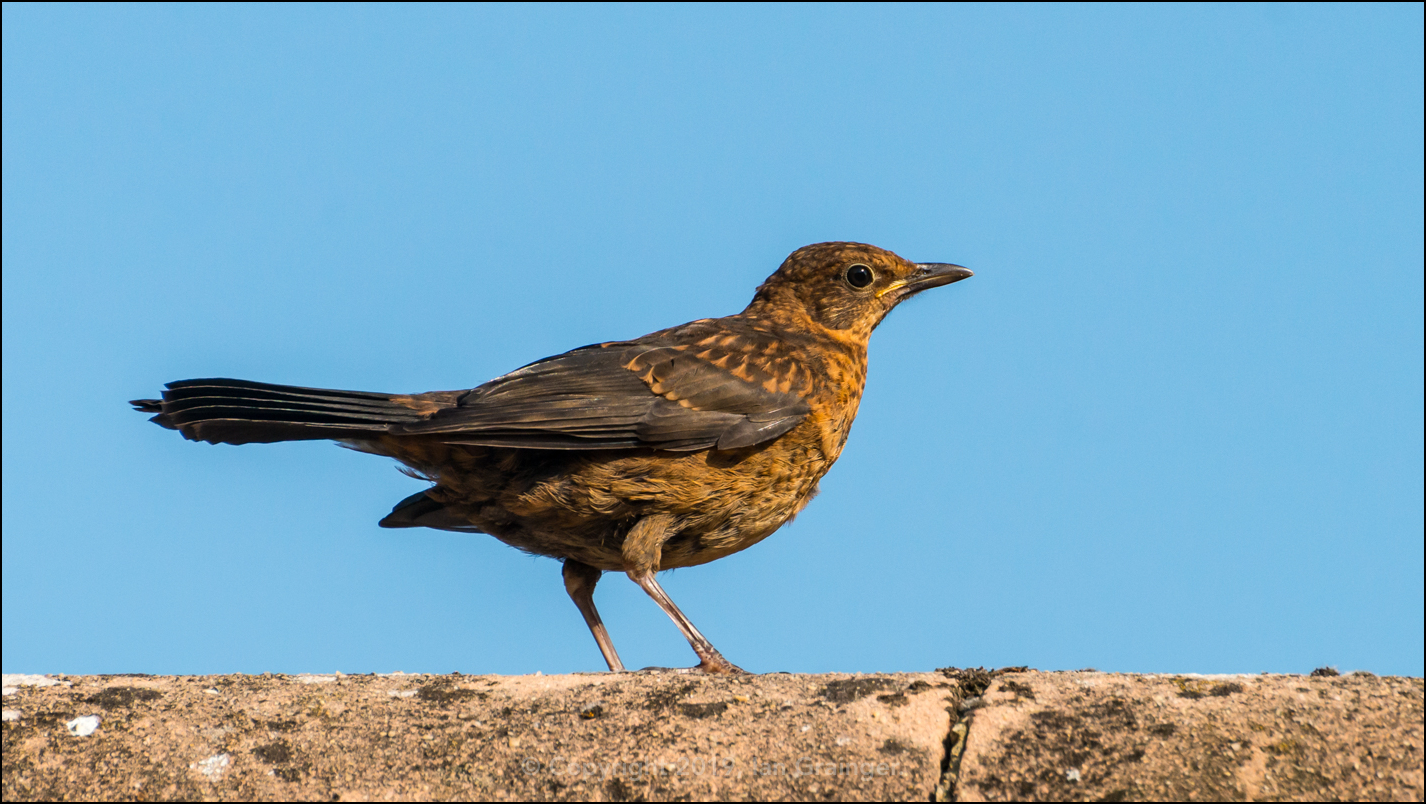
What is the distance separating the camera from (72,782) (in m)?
3.20

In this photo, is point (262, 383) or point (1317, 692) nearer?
point (1317, 692)

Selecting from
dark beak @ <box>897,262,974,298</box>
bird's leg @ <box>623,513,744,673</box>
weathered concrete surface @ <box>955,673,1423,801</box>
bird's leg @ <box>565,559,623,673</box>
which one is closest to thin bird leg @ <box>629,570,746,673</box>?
bird's leg @ <box>623,513,744,673</box>

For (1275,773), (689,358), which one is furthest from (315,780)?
(689,358)

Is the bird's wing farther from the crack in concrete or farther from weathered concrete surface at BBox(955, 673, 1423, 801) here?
weathered concrete surface at BBox(955, 673, 1423, 801)

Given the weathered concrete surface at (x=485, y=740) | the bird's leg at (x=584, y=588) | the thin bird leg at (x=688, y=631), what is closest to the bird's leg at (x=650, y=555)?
the thin bird leg at (x=688, y=631)

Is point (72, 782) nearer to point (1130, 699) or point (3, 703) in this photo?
point (3, 703)

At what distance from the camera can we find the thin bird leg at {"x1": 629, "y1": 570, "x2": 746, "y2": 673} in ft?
17.1

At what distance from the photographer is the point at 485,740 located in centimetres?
338

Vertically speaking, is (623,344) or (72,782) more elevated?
(623,344)

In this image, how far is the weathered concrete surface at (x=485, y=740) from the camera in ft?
10.4

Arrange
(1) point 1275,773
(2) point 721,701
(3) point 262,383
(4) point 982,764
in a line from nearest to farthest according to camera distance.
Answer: (1) point 1275,773, (4) point 982,764, (2) point 721,701, (3) point 262,383

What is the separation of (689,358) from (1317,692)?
3438mm

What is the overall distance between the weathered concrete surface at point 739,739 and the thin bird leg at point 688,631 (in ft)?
5.02

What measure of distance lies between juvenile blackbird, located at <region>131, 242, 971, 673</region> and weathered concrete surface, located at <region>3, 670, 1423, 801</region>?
1617 mm
